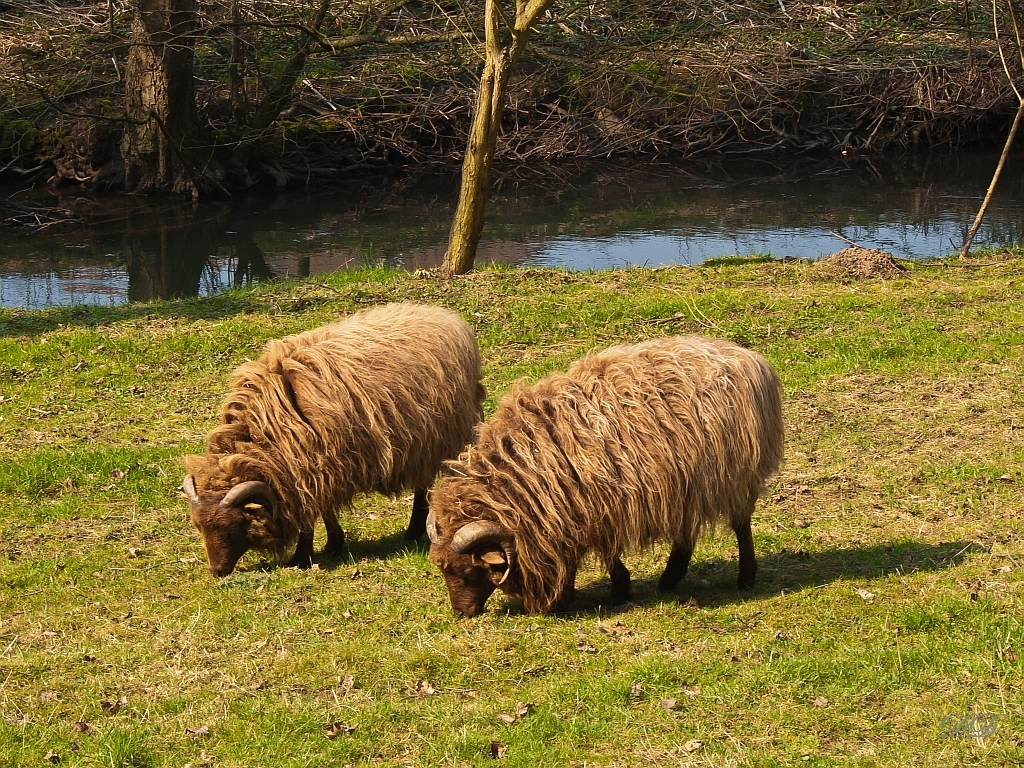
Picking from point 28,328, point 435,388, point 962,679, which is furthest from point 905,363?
point 28,328

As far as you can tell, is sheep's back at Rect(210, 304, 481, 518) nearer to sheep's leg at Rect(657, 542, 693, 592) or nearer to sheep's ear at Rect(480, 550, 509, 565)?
sheep's ear at Rect(480, 550, 509, 565)

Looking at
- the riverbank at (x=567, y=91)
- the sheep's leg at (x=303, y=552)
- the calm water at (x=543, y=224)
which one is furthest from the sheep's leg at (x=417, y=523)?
the riverbank at (x=567, y=91)

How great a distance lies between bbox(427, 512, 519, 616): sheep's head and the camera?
6527mm

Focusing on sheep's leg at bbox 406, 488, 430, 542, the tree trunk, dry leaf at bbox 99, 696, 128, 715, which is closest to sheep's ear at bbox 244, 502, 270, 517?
sheep's leg at bbox 406, 488, 430, 542

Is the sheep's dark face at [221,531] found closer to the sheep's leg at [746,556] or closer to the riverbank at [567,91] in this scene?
the sheep's leg at [746,556]

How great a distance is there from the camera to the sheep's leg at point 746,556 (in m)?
6.91

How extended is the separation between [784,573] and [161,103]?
721 inches

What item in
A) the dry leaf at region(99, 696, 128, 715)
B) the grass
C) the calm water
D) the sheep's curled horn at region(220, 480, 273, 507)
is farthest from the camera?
the calm water

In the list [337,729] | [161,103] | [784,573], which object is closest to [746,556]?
[784,573]

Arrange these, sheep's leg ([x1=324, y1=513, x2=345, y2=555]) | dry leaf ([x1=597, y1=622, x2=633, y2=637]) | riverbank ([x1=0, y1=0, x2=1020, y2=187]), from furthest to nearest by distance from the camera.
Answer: riverbank ([x1=0, y1=0, x2=1020, y2=187]) → sheep's leg ([x1=324, y1=513, x2=345, y2=555]) → dry leaf ([x1=597, y1=622, x2=633, y2=637])

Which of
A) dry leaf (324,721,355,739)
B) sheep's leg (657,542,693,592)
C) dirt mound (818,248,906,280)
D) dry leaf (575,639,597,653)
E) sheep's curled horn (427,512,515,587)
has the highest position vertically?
dirt mound (818,248,906,280)

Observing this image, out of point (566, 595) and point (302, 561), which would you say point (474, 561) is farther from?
point (302, 561)

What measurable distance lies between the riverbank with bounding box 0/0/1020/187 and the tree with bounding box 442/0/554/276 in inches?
305

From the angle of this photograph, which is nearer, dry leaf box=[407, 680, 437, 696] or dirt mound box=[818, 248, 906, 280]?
dry leaf box=[407, 680, 437, 696]
